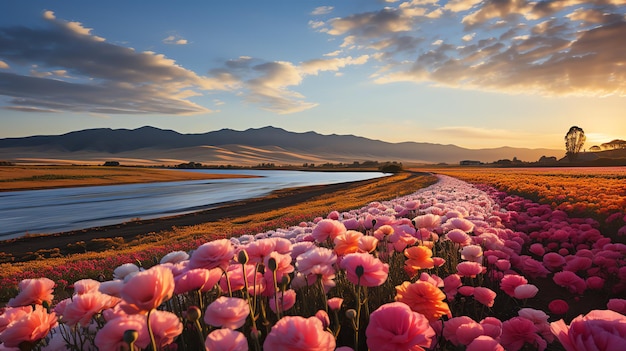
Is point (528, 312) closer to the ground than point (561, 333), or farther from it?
closer to the ground

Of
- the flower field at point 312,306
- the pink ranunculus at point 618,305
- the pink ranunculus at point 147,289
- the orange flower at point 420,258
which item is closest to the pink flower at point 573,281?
the flower field at point 312,306

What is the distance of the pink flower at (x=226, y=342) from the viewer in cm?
166

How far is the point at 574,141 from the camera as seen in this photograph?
92.8 meters

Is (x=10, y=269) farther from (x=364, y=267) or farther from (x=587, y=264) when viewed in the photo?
(x=587, y=264)

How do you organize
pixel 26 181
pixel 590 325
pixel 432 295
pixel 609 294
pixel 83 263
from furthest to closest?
pixel 26 181 → pixel 83 263 → pixel 609 294 → pixel 432 295 → pixel 590 325

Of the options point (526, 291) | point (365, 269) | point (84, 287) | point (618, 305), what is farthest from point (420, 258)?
point (84, 287)

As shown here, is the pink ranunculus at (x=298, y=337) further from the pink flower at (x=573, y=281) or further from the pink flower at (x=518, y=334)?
the pink flower at (x=573, y=281)

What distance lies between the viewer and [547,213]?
8.28 m

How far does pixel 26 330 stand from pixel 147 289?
1.02 metres

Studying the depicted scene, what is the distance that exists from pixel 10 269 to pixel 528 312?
1726 cm

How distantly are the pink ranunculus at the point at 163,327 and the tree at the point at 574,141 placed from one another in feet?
375

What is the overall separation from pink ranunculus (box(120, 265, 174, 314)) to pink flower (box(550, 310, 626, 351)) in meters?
1.79

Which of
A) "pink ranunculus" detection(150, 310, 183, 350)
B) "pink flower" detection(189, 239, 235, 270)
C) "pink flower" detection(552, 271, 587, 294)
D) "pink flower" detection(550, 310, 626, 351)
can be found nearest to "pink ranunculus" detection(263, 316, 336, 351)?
"pink ranunculus" detection(150, 310, 183, 350)

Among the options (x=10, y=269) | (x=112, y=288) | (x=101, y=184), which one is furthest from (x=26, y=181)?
(x=112, y=288)
